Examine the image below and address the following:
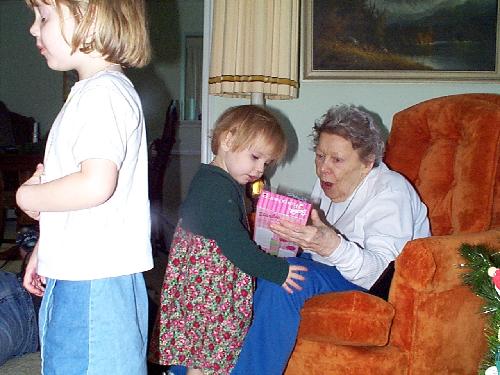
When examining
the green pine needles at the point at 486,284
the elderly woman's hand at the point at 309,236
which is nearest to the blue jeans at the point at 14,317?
the elderly woman's hand at the point at 309,236

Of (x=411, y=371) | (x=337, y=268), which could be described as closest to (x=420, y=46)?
(x=337, y=268)

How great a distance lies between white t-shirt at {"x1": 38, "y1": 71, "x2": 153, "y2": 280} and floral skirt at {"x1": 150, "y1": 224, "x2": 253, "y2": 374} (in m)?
0.43

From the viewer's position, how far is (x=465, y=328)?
4.43ft

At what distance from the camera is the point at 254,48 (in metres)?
2.31

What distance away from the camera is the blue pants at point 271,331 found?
133 cm

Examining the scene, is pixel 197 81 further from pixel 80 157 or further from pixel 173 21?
pixel 80 157

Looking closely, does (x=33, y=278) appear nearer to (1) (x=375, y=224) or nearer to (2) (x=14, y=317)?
(2) (x=14, y=317)

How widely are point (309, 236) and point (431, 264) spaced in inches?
11.9

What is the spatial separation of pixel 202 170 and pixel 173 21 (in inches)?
176

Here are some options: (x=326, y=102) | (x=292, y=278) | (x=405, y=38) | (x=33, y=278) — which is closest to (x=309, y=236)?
(x=292, y=278)

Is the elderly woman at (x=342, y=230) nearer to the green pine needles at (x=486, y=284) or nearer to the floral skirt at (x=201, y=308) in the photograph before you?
the floral skirt at (x=201, y=308)

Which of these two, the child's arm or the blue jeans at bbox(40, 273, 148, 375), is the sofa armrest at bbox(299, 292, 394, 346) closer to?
the blue jeans at bbox(40, 273, 148, 375)

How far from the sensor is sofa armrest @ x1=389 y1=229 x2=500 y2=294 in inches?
49.2

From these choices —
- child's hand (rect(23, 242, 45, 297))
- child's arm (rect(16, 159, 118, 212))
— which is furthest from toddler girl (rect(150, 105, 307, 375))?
child's arm (rect(16, 159, 118, 212))
